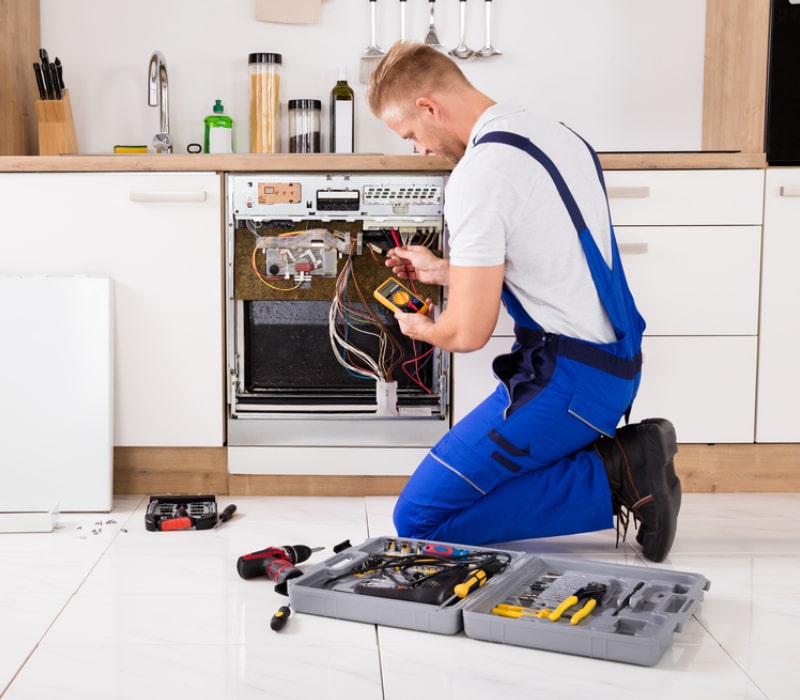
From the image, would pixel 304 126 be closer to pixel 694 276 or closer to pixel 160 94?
pixel 160 94

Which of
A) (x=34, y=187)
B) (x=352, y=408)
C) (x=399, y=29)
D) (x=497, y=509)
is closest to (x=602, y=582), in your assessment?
(x=497, y=509)

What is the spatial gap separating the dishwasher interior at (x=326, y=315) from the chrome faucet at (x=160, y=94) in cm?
56

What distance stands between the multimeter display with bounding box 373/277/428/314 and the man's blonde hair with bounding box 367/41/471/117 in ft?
1.98

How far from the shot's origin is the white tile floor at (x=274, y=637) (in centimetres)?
142

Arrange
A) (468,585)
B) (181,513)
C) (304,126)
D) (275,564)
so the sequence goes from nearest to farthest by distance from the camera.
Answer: (468,585), (275,564), (181,513), (304,126)

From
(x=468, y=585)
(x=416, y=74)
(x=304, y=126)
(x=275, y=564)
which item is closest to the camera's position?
(x=468, y=585)

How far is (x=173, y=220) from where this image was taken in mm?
2639

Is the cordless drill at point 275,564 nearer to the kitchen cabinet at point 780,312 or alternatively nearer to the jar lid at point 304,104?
the kitchen cabinet at point 780,312

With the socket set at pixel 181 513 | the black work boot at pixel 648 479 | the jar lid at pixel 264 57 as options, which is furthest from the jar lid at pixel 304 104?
the black work boot at pixel 648 479

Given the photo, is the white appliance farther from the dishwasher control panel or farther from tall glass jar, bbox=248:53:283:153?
tall glass jar, bbox=248:53:283:153

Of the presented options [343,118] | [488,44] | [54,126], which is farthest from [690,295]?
[54,126]

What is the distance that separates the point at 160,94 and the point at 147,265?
0.81 m

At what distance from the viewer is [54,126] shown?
10.0 ft

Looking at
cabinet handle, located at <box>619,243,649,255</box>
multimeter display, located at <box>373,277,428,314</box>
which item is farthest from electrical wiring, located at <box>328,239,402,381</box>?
cabinet handle, located at <box>619,243,649,255</box>
